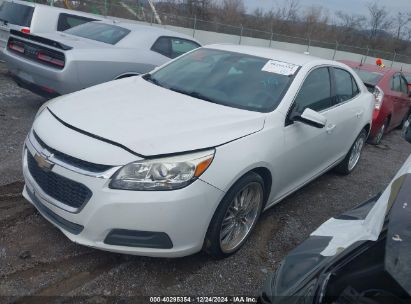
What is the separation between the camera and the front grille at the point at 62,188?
2570 millimetres

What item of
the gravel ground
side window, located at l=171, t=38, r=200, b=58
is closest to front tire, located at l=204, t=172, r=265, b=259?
the gravel ground

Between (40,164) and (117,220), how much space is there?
0.72m

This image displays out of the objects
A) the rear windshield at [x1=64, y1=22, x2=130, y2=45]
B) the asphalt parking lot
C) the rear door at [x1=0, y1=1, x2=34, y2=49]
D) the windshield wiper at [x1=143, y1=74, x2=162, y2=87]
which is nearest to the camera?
the asphalt parking lot

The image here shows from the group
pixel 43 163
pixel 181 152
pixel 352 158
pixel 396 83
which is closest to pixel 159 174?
pixel 181 152

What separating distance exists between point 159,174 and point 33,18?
634 cm

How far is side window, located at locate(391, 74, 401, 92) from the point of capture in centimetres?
753

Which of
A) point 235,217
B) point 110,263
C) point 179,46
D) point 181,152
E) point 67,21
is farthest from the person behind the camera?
point 67,21

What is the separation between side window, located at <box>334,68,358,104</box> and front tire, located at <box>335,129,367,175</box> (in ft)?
2.27

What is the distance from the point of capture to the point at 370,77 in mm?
7277

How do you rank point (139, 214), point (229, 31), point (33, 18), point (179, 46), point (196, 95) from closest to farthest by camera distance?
point (139, 214) < point (196, 95) < point (179, 46) < point (33, 18) < point (229, 31)

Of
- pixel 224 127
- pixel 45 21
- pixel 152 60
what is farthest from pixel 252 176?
pixel 45 21

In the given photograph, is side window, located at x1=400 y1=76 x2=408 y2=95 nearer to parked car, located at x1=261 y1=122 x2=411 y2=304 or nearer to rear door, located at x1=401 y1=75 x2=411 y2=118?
rear door, located at x1=401 y1=75 x2=411 y2=118

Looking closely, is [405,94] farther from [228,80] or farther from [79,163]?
[79,163]

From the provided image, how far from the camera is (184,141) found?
2.73 meters
